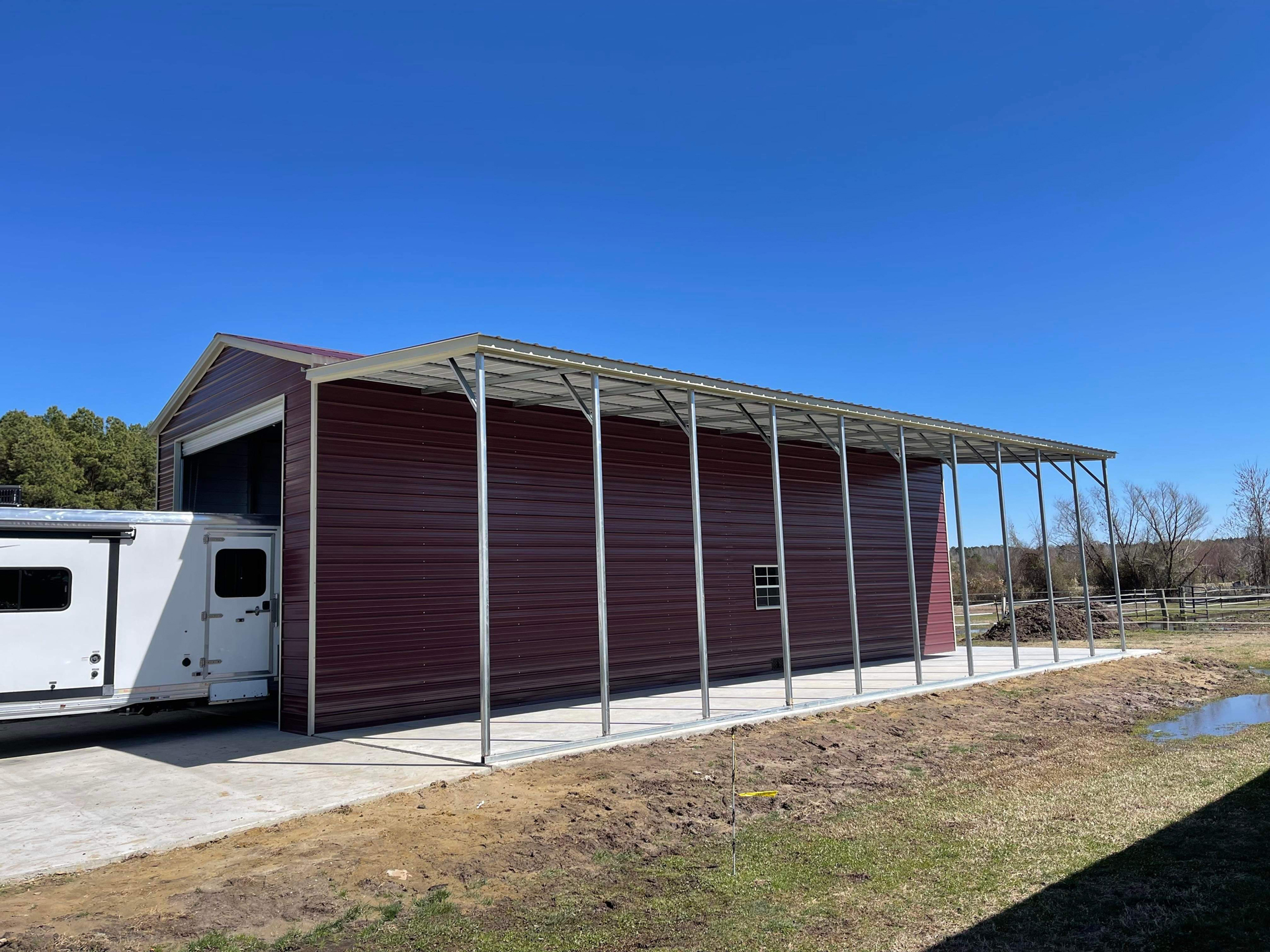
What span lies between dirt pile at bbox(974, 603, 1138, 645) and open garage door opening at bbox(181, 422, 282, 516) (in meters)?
19.1

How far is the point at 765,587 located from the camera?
15.9 metres

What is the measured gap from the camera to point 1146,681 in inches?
574

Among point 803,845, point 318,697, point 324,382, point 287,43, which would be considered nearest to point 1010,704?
point 803,845

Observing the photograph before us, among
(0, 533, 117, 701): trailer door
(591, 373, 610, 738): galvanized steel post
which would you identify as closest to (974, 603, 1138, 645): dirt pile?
→ (591, 373, 610, 738): galvanized steel post

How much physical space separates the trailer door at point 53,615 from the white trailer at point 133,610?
1 centimetres

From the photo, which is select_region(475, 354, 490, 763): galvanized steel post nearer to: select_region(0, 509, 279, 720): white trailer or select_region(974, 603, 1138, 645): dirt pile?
select_region(0, 509, 279, 720): white trailer

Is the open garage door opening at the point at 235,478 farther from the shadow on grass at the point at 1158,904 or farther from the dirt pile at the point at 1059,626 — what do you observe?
the dirt pile at the point at 1059,626

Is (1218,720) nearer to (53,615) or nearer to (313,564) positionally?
(313,564)

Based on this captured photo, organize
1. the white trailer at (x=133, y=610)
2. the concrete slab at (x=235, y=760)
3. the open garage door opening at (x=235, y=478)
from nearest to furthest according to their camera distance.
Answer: the concrete slab at (x=235, y=760) → the white trailer at (x=133, y=610) → the open garage door opening at (x=235, y=478)

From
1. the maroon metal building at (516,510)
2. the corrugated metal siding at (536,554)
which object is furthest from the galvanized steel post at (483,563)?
the corrugated metal siding at (536,554)

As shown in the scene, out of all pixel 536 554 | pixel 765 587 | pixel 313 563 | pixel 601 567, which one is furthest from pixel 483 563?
pixel 765 587

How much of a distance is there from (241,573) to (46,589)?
81.9 inches

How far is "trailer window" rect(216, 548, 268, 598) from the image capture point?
1088cm

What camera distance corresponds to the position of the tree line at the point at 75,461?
1271 inches
